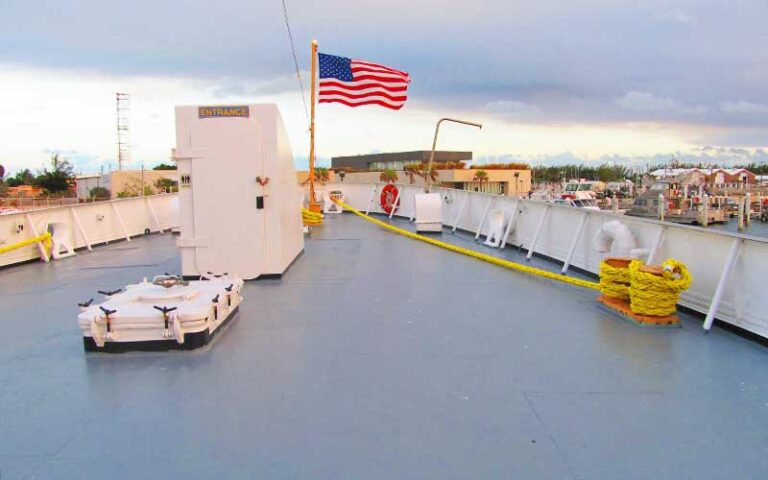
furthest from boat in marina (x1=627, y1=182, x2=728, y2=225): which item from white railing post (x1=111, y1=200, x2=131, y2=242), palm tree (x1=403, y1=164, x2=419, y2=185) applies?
white railing post (x1=111, y1=200, x2=131, y2=242)

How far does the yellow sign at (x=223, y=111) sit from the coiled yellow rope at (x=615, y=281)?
4.40 metres

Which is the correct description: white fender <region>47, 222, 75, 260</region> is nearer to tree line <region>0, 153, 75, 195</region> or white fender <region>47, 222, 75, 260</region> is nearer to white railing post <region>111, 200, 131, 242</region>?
white railing post <region>111, 200, 131, 242</region>

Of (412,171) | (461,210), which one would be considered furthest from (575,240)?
(412,171)

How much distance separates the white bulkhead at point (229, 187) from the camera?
6570 millimetres

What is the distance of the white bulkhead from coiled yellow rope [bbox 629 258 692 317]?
418 centimetres

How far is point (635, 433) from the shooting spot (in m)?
2.79

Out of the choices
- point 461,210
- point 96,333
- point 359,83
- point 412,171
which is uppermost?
point 359,83

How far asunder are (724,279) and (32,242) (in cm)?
924

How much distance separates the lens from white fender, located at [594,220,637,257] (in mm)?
6207

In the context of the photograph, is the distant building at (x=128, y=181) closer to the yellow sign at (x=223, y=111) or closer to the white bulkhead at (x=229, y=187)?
the white bulkhead at (x=229, y=187)

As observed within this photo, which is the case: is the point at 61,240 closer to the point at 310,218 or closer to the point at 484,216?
the point at 310,218

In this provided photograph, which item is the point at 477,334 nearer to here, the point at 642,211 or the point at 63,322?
the point at 63,322

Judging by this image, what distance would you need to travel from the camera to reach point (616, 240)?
6285mm

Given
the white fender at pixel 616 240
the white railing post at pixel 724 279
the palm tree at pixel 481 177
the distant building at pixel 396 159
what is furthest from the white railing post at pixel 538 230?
the distant building at pixel 396 159
